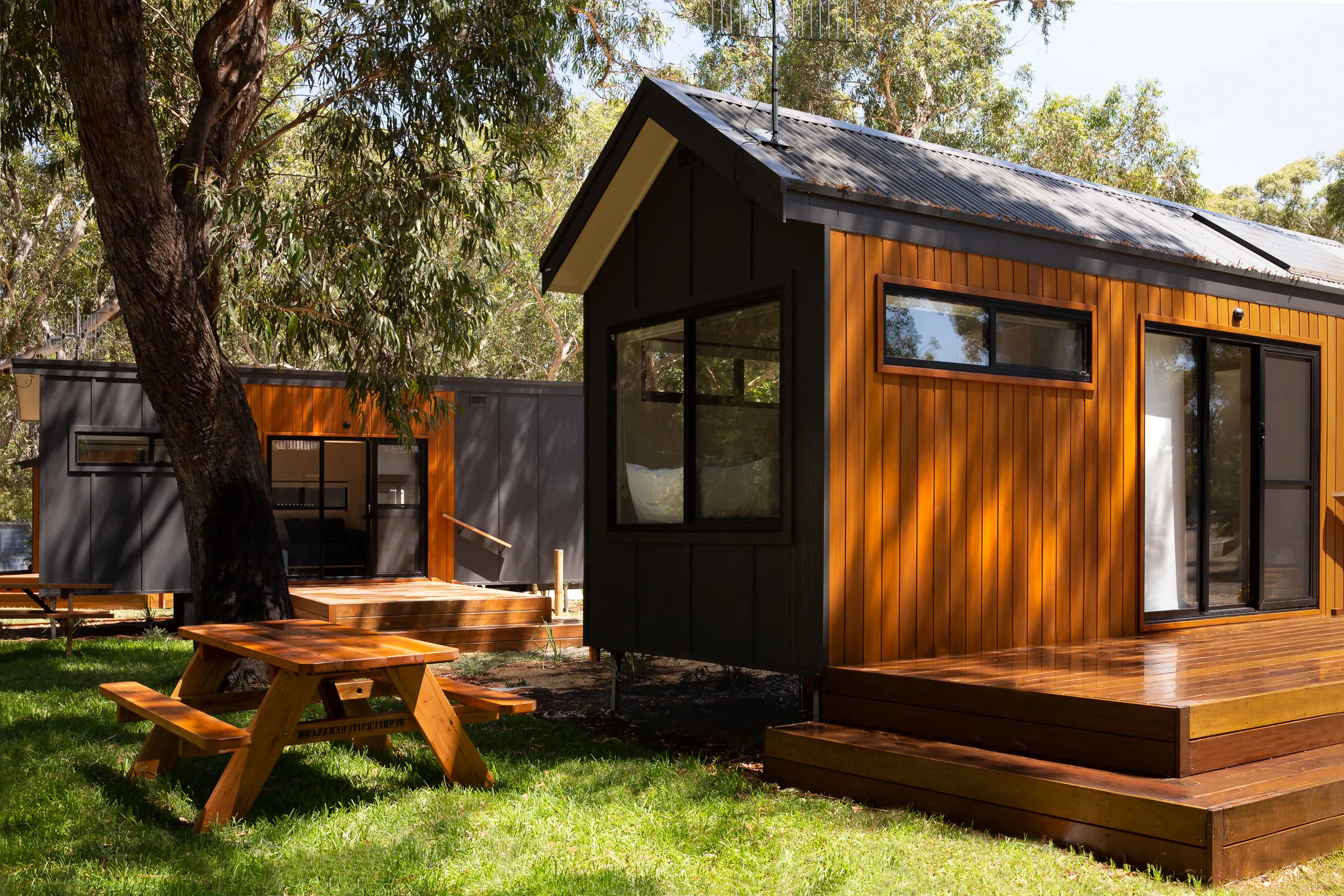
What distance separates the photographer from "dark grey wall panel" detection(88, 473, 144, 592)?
11.7 metres

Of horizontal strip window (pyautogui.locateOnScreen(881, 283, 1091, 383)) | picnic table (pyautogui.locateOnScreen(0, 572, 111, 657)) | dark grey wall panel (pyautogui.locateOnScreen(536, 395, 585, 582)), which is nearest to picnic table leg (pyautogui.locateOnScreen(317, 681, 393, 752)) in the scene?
horizontal strip window (pyautogui.locateOnScreen(881, 283, 1091, 383))

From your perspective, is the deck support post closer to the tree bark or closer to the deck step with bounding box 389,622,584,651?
the tree bark

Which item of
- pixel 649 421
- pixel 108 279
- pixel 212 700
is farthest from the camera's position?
pixel 108 279

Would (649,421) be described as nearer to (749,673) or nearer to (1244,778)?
(749,673)

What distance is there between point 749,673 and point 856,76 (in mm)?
15943

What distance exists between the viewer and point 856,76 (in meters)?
21.4

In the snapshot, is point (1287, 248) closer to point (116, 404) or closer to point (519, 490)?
point (519, 490)

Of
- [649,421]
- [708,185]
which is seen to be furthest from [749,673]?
[708,185]

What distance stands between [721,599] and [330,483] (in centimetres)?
955

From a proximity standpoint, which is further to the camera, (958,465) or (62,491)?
(62,491)

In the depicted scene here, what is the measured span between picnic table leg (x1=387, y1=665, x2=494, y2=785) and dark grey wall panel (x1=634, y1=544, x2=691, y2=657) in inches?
66.3

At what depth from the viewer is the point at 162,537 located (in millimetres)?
12016

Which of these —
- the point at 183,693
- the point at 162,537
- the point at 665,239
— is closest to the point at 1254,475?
the point at 665,239

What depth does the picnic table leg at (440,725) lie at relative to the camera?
14.4 ft
